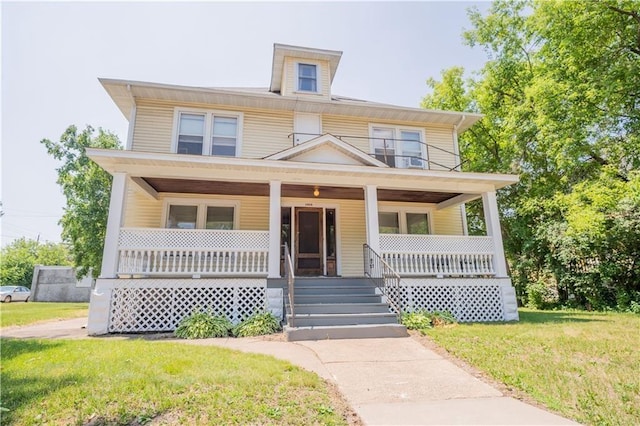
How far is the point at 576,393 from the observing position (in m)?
3.60

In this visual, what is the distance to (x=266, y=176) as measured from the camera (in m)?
8.62

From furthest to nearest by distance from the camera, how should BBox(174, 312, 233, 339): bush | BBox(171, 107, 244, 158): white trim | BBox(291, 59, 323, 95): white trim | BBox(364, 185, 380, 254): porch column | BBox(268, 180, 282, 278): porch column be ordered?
1. BBox(291, 59, 323, 95): white trim
2. BBox(171, 107, 244, 158): white trim
3. BBox(364, 185, 380, 254): porch column
4. BBox(268, 180, 282, 278): porch column
5. BBox(174, 312, 233, 339): bush

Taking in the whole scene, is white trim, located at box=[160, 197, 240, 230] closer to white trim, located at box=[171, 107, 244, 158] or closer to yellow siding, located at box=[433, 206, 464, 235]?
white trim, located at box=[171, 107, 244, 158]

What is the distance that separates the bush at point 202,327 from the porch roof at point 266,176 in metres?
3.42

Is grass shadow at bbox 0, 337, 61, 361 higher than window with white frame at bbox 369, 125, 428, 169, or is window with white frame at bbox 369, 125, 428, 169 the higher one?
window with white frame at bbox 369, 125, 428, 169

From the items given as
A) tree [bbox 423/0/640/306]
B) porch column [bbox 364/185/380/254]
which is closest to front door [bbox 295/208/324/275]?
porch column [bbox 364/185/380/254]

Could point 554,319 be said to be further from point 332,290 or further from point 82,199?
point 82,199

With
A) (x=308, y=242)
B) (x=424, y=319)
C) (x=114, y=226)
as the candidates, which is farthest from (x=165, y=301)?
(x=424, y=319)

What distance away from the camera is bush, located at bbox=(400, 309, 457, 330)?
7332 millimetres

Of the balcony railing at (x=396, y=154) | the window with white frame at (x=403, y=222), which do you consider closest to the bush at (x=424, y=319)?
the window with white frame at (x=403, y=222)

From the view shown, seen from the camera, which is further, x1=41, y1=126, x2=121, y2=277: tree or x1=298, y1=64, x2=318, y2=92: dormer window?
x1=41, y1=126, x2=121, y2=277: tree

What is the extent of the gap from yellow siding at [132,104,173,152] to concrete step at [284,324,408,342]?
724cm

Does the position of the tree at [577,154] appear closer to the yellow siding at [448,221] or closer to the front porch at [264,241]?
the yellow siding at [448,221]

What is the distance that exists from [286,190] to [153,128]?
4633 mm
